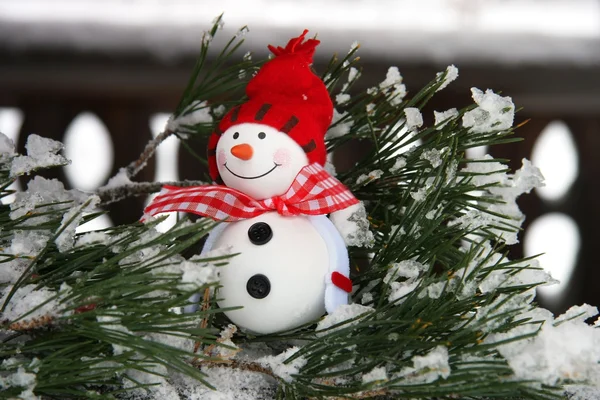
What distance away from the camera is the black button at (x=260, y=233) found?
32 centimetres

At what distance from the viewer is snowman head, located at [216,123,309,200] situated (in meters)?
0.34

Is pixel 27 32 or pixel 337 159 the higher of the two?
pixel 27 32

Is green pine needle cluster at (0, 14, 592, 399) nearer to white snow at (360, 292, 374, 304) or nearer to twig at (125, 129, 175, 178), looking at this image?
white snow at (360, 292, 374, 304)

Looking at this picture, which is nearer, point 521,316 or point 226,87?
point 521,316

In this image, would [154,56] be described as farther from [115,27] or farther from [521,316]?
[521,316]

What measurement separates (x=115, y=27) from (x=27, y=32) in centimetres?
16

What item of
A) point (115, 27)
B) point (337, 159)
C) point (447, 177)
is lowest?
point (337, 159)

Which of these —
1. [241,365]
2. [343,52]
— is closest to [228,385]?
[241,365]

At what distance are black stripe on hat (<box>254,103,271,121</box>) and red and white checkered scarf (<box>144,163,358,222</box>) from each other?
0.11ft

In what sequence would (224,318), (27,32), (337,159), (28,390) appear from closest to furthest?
(28,390), (224,318), (27,32), (337,159)

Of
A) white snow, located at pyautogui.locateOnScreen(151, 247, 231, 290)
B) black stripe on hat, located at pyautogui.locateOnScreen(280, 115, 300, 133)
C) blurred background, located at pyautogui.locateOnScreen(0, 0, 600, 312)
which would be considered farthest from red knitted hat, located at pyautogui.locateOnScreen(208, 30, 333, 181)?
blurred background, located at pyautogui.locateOnScreen(0, 0, 600, 312)

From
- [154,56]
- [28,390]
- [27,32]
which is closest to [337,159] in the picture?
[154,56]

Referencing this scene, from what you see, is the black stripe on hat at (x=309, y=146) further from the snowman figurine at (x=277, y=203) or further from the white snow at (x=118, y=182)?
the white snow at (x=118, y=182)

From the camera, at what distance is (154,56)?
4.45ft
